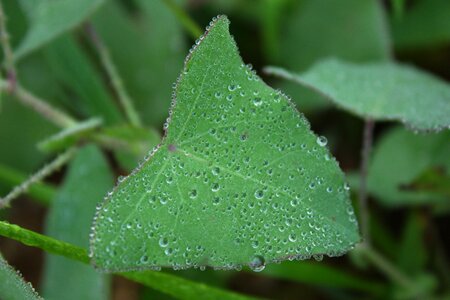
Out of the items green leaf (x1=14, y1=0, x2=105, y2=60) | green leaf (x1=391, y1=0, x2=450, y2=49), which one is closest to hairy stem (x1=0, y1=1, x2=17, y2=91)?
green leaf (x1=14, y1=0, x2=105, y2=60)

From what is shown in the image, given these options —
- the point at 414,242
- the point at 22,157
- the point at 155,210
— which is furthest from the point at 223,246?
the point at 22,157

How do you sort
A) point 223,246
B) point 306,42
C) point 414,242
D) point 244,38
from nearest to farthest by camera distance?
point 223,246
point 414,242
point 306,42
point 244,38

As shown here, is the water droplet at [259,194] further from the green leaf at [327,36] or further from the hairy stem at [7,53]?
the green leaf at [327,36]

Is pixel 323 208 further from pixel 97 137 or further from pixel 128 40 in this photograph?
pixel 128 40

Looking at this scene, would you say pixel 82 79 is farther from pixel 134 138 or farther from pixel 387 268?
pixel 387 268

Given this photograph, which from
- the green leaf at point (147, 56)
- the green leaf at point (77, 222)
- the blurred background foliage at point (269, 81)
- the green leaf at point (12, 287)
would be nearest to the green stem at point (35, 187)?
the blurred background foliage at point (269, 81)

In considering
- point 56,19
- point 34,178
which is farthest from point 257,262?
point 56,19

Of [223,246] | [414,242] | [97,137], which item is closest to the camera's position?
[223,246]
